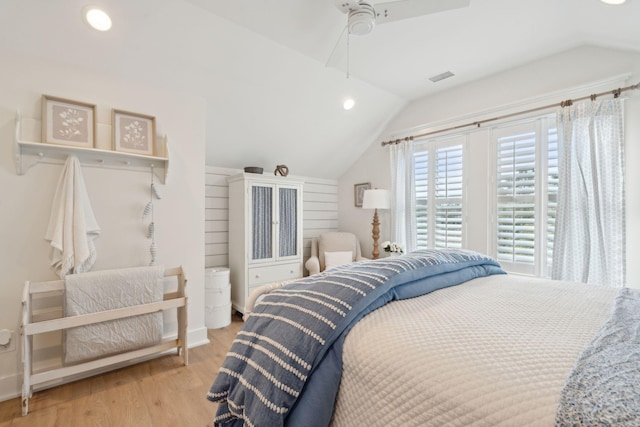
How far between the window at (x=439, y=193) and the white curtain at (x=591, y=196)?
940 millimetres

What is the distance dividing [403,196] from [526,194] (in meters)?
1.32

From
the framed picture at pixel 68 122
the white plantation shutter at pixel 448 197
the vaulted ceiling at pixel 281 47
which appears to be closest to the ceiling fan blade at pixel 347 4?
the vaulted ceiling at pixel 281 47

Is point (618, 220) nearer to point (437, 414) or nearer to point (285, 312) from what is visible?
point (437, 414)

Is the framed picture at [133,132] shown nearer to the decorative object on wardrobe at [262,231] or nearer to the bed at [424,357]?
the decorative object on wardrobe at [262,231]

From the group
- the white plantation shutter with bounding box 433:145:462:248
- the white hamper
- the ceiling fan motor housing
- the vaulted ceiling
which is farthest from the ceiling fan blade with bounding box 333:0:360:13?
the white hamper

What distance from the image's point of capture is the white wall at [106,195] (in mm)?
1914

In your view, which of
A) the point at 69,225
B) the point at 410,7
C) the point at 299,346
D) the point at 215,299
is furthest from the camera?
the point at 215,299

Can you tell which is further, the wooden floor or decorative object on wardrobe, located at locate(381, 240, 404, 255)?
decorative object on wardrobe, located at locate(381, 240, 404, 255)

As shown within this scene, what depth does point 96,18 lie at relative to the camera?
1.98 meters

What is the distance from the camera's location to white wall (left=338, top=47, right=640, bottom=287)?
2.36 metres

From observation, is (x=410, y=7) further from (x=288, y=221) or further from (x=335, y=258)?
(x=335, y=258)

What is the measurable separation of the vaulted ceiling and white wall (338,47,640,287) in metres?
0.12

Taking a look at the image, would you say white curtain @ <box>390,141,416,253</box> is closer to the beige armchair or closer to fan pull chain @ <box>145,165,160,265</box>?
the beige armchair

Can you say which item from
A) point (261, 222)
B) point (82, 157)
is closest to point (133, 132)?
point (82, 157)
